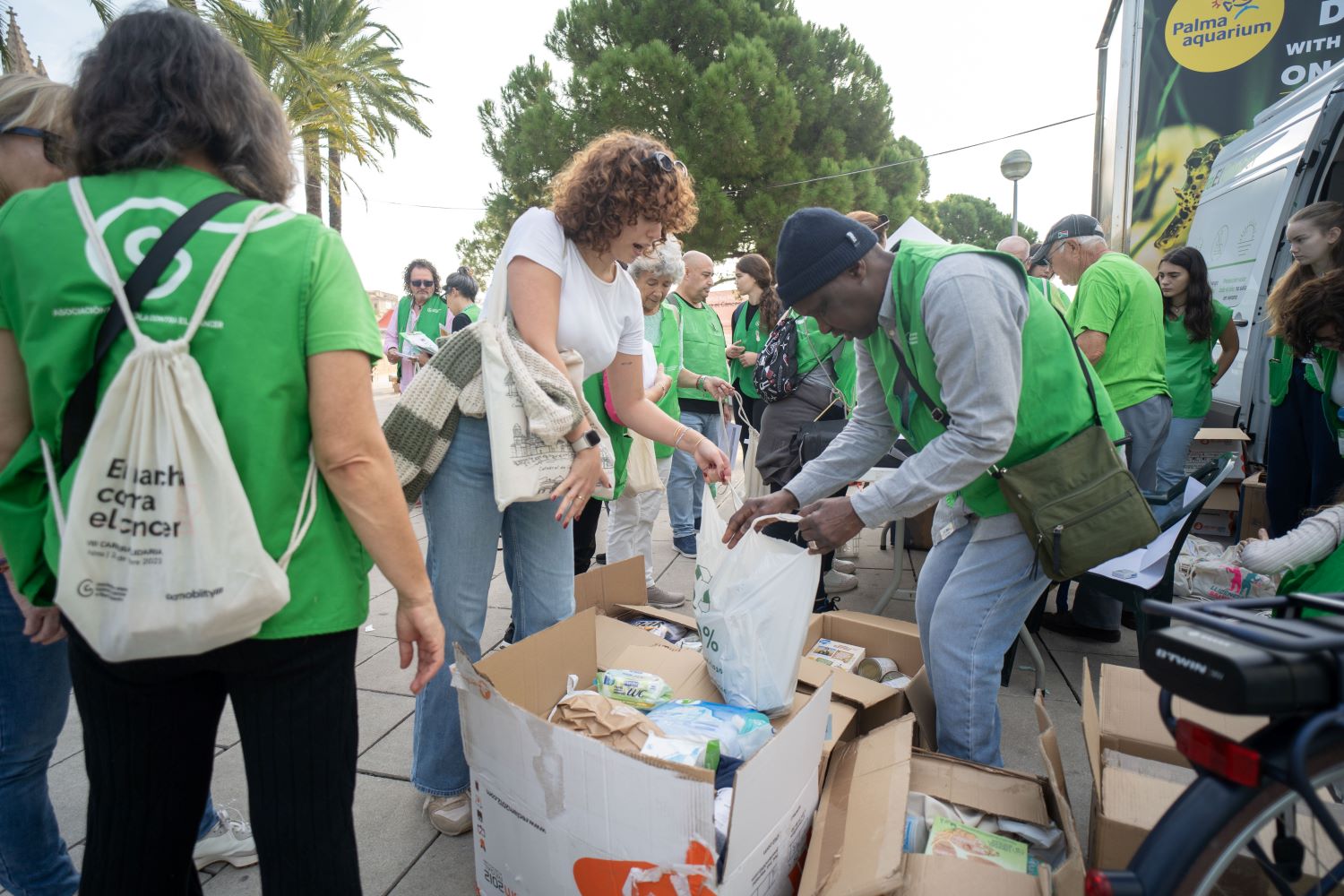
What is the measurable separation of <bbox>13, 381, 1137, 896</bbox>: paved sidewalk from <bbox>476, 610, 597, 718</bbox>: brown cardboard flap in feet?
1.60

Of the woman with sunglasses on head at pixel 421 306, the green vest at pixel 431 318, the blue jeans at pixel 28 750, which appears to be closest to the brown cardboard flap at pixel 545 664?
the blue jeans at pixel 28 750

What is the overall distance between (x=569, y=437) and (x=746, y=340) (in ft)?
12.3

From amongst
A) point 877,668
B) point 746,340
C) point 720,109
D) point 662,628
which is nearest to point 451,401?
point 662,628

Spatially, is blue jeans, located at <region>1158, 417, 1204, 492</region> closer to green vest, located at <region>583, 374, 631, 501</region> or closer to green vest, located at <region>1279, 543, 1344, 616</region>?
green vest, located at <region>1279, 543, 1344, 616</region>

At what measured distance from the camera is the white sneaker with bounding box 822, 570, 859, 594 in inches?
159

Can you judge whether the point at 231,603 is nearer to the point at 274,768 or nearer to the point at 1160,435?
the point at 274,768

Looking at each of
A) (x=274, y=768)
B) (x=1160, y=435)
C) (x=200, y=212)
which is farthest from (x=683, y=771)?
(x=1160, y=435)

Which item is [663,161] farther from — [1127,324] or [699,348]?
[699,348]

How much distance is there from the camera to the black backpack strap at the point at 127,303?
0.94 meters

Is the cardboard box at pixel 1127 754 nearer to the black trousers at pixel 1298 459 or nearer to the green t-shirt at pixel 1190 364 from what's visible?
the black trousers at pixel 1298 459

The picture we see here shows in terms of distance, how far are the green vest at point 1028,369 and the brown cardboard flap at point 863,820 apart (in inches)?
25.8

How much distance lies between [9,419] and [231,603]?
0.46 m

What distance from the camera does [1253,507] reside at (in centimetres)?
398

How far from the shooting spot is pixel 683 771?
1.26 m
